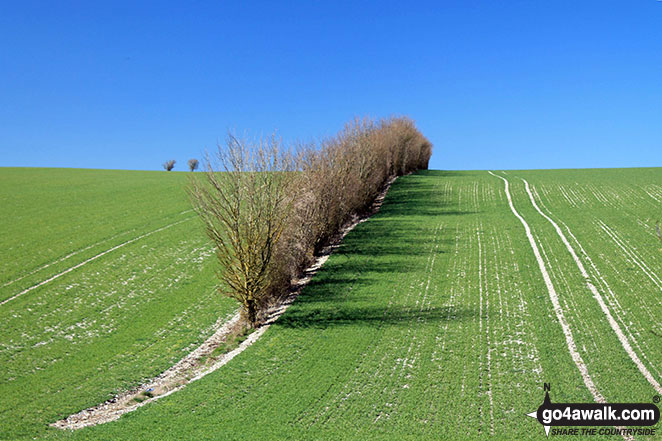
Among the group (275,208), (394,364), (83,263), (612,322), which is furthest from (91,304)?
(612,322)

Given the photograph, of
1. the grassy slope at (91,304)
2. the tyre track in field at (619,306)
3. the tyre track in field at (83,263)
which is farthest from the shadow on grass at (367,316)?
the tyre track in field at (83,263)

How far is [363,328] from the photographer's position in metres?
16.8

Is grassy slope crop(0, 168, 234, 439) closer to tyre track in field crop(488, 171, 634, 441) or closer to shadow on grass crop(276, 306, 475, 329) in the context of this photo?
shadow on grass crop(276, 306, 475, 329)

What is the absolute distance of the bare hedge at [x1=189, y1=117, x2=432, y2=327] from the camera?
59.0ft

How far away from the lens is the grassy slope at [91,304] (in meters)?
15.5

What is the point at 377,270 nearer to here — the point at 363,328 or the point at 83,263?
the point at 363,328

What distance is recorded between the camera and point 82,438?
11.9 m

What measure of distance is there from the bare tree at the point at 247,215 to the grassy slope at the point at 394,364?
2047 millimetres

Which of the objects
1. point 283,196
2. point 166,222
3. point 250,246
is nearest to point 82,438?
point 250,246

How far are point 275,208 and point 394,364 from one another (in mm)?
7662

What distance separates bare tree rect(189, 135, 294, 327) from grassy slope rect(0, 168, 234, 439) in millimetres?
3035

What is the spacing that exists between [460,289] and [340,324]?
19.0ft

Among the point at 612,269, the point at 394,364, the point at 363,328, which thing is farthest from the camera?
the point at 612,269

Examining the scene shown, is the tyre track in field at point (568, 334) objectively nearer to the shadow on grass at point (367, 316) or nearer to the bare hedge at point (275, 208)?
the shadow on grass at point (367, 316)
